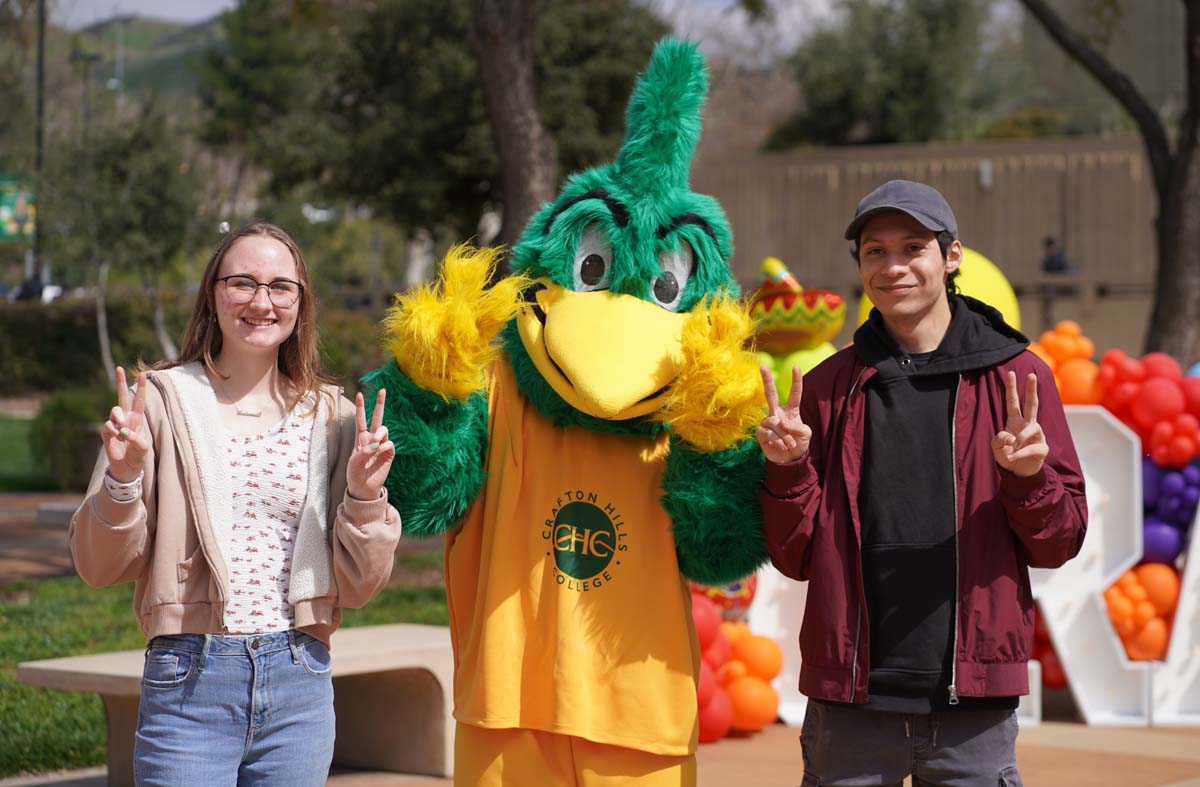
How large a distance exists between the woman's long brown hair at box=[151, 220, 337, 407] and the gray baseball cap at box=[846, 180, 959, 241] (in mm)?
1208

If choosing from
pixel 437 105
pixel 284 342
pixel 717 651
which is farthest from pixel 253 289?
pixel 437 105

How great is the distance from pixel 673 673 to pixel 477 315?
0.96 m

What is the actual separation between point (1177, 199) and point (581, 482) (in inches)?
337

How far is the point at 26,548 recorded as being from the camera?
10984mm

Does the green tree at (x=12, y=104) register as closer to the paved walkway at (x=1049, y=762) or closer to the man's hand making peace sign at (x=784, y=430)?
the paved walkway at (x=1049, y=762)

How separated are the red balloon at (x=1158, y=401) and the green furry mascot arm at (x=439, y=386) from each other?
421cm

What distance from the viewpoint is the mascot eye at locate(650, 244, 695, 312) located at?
349 centimetres

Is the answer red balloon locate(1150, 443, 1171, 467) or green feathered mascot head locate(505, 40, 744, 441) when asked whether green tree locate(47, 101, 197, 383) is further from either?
green feathered mascot head locate(505, 40, 744, 441)

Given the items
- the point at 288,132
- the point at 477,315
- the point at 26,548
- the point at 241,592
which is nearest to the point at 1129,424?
the point at 477,315

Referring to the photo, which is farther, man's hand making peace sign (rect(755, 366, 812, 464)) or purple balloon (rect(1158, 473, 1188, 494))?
purple balloon (rect(1158, 473, 1188, 494))

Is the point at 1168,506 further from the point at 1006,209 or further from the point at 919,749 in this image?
the point at 1006,209

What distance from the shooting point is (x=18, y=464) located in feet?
56.6

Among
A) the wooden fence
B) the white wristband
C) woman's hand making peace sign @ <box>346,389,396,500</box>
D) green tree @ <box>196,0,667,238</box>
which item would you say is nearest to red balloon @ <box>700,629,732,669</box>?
woman's hand making peace sign @ <box>346,389,396,500</box>

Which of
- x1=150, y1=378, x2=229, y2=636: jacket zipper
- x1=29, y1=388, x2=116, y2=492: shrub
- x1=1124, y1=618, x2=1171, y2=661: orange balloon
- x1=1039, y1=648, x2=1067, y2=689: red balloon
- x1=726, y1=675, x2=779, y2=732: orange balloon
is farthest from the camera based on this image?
x1=29, y1=388, x2=116, y2=492: shrub
